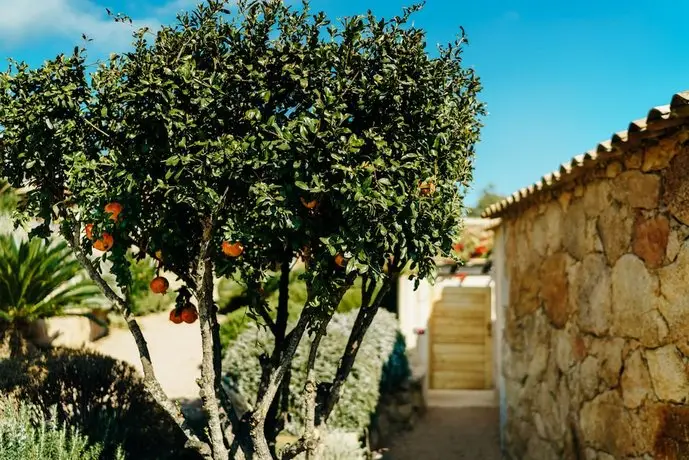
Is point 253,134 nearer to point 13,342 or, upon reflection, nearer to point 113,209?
point 113,209

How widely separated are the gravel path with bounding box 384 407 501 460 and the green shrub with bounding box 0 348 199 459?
3577mm

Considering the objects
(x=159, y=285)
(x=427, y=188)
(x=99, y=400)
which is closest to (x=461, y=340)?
(x=99, y=400)

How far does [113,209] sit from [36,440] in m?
2.07

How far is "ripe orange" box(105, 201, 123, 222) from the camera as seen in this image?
3.07m

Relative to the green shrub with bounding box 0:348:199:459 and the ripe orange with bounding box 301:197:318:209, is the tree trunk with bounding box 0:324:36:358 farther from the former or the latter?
the ripe orange with bounding box 301:197:318:209

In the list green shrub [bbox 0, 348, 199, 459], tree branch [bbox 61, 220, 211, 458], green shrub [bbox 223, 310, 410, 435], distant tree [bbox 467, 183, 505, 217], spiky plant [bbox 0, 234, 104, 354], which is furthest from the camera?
distant tree [bbox 467, 183, 505, 217]

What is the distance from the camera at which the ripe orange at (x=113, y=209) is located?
121 inches

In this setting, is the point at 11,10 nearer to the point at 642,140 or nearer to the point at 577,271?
the point at 642,140

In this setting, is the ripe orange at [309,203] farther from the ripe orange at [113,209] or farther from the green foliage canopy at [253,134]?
the ripe orange at [113,209]

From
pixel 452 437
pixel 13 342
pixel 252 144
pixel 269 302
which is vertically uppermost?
pixel 252 144

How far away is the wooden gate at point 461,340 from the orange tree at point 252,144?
860 centimetres

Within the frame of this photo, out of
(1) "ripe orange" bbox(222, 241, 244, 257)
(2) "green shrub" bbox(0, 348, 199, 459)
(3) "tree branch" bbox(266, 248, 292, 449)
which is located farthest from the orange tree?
(2) "green shrub" bbox(0, 348, 199, 459)

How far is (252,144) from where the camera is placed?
9.64ft

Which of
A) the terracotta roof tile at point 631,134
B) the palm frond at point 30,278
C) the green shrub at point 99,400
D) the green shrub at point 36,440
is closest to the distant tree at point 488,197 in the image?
the palm frond at point 30,278
